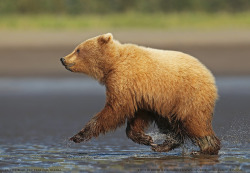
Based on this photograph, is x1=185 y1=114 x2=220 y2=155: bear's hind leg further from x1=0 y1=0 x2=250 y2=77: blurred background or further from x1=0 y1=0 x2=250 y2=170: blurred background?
x1=0 y1=0 x2=250 y2=77: blurred background

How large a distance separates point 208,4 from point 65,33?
8793mm

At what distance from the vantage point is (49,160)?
800 centimetres

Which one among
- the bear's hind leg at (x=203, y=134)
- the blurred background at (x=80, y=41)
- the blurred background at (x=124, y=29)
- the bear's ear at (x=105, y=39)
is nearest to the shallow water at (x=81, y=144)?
the blurred background at (x=80, y=41)

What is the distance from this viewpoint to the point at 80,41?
821 inches

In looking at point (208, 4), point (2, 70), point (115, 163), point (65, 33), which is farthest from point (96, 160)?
point (208, 4)

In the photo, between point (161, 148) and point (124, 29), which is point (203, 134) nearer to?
point (161, 148)

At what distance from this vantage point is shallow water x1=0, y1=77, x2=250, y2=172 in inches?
301

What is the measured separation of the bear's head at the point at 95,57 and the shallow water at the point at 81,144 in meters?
0.96

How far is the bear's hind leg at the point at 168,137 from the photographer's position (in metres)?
8.40

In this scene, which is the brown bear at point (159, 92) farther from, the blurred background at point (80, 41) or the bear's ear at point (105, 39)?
the blurred background at point (80, 41)

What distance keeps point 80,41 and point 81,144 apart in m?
Answer: 11.6

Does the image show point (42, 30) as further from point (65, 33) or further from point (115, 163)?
point (115, 163)

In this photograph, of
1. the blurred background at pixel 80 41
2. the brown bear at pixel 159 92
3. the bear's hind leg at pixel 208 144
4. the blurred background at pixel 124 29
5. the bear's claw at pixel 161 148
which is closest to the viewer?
the brown bear at pixel 159 92

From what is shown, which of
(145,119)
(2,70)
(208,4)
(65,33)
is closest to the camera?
(145,119)
